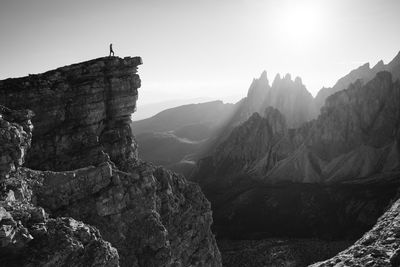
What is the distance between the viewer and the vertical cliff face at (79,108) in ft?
181

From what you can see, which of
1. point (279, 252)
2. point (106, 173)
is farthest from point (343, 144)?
point (106, 173)

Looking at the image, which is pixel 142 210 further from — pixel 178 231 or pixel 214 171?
pixel 214 171

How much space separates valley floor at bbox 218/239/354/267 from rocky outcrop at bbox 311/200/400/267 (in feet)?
185

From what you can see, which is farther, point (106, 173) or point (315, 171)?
point (315, 171)

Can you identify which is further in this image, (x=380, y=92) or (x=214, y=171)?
(x=214, y=171)

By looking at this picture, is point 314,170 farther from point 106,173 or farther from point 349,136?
point 106,173

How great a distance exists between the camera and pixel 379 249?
25.2 metres

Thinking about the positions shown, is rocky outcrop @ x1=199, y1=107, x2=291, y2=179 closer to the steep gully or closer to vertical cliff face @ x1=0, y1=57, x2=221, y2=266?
the steep gully

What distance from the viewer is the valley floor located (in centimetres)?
8388

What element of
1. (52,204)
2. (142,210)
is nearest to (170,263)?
(142,210)

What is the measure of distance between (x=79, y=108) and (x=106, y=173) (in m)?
16.9

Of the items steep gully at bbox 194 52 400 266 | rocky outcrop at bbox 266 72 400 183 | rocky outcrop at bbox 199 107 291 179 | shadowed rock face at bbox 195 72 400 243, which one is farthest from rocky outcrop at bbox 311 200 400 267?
rocky outcrop at bbox 199 107 291 179

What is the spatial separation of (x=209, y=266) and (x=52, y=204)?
3312 cm

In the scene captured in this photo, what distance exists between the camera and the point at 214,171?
562 feet
